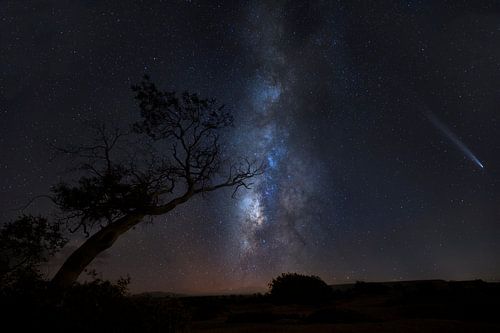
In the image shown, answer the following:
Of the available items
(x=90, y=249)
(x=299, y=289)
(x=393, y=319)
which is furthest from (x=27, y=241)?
(x=299, y=289)

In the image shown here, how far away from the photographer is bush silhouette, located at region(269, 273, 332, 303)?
29875mm

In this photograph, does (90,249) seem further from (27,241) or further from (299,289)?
(299,289)

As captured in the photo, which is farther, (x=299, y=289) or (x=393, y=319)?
(x=299, y=289)

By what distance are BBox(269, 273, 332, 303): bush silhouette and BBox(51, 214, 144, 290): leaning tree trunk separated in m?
19.4

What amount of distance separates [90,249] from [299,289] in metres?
21.1

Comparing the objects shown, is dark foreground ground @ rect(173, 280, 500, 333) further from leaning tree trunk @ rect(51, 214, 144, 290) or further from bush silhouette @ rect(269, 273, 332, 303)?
bush silhouette @ rect(269, 273, 332, 303)

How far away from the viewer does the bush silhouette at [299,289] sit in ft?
98.0

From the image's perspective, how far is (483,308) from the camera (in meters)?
16.5

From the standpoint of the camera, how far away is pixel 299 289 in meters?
30.3

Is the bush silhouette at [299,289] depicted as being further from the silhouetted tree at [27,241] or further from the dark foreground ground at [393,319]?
the silhouetted tree at [27,241]

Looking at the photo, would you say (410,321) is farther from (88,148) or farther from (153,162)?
(88,148)

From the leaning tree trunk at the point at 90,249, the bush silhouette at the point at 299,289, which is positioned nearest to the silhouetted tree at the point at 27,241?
the leaning tree trunk at the point at 90,249

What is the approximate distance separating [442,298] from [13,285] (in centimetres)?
2165

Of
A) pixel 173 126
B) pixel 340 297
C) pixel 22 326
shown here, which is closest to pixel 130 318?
pixel 22 326
